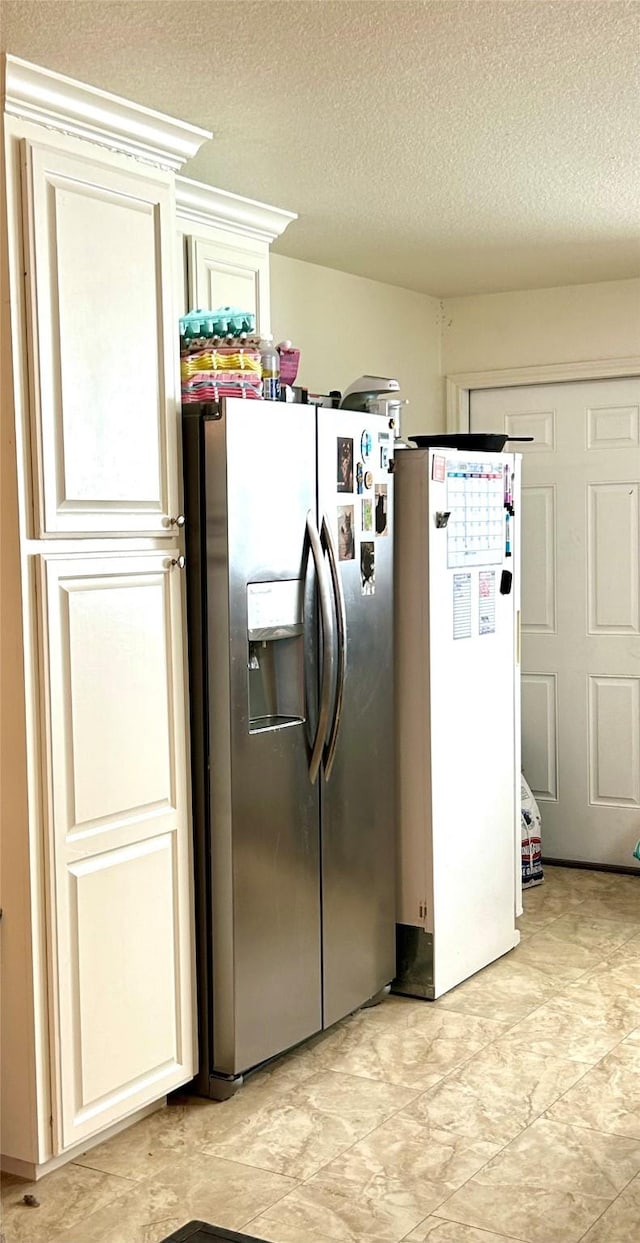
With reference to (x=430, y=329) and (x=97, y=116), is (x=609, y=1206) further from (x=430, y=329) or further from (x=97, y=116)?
(x=430, y=329)

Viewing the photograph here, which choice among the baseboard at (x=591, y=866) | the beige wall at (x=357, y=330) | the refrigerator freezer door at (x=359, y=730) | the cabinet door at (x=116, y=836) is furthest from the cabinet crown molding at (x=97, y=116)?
the baseboard at (x=591, y=866)

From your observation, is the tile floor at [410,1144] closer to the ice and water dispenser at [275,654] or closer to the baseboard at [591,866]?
the ice and water dispenser at [275,654]

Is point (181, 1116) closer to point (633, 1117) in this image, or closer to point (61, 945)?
point (61, 945)

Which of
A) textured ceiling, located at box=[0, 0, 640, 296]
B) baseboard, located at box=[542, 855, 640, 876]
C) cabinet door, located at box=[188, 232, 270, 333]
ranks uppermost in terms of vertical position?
textured ceiling, located at box=[0, 0, 640, 296]

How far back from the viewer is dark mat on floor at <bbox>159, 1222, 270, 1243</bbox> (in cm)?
246

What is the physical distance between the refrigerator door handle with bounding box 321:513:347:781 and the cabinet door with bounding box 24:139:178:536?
1.65 ft

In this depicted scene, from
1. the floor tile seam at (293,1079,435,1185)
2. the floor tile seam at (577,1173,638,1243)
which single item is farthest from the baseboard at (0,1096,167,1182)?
the floor tile seam at (577,1173,638,1243)

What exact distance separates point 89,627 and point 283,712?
2.25ft

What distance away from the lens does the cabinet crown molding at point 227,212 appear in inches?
133

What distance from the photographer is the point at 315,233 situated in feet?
13.2

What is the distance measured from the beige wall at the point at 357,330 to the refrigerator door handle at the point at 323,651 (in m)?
1.30

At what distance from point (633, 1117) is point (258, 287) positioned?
2.52 m

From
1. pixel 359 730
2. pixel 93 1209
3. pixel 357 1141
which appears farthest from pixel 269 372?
pixel 93 1209

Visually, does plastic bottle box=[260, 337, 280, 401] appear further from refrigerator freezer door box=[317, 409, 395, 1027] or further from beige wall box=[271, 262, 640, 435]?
beige wall box=[271, 262, 640, 435]
